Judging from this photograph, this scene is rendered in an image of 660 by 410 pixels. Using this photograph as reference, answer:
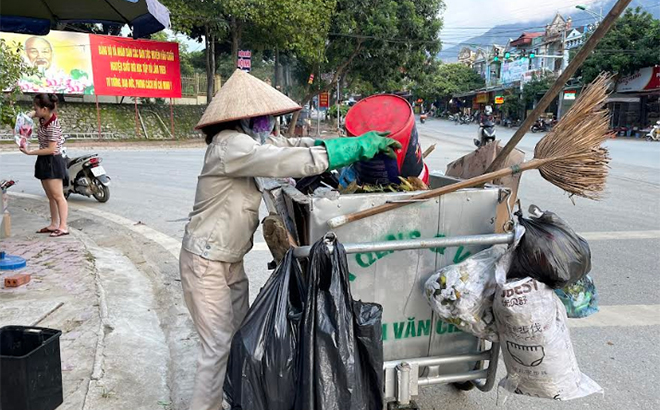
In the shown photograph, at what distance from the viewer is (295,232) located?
2.16 metres

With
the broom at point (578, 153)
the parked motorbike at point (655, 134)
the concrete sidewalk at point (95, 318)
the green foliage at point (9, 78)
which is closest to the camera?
the broom at point (578, 153)

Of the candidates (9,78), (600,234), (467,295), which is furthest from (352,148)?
(600,234)

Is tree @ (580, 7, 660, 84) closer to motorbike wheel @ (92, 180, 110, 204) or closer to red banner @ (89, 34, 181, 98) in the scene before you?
red banner @ (89, 34, 181, 98)

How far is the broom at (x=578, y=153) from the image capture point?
2.04m

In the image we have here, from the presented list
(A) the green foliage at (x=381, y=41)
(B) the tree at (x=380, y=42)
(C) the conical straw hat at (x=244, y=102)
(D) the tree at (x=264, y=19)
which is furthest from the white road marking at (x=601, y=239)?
(A) the green foliage at (x=381, y=41)

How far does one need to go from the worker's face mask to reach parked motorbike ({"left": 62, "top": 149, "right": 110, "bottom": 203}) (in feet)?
20.4

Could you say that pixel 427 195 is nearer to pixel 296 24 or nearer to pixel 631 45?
pixel 296 24

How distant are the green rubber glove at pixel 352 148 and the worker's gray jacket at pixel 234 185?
4 centimetres

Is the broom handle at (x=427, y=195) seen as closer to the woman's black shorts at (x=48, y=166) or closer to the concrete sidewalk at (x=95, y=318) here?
the concrete sidewalk at (x=95, y=318)

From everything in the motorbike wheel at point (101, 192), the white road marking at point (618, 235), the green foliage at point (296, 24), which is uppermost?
the green foliage at point (296, 24)

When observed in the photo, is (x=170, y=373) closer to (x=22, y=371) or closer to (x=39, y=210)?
(x=22, y=371)

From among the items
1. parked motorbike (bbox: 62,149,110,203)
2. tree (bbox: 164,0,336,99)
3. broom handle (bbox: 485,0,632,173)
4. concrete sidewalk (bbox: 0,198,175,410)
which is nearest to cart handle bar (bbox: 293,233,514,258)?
broom handle (bbox: 485,0,632,173)

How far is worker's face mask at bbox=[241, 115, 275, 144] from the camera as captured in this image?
2136mm

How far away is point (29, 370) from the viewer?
2.17 meters
